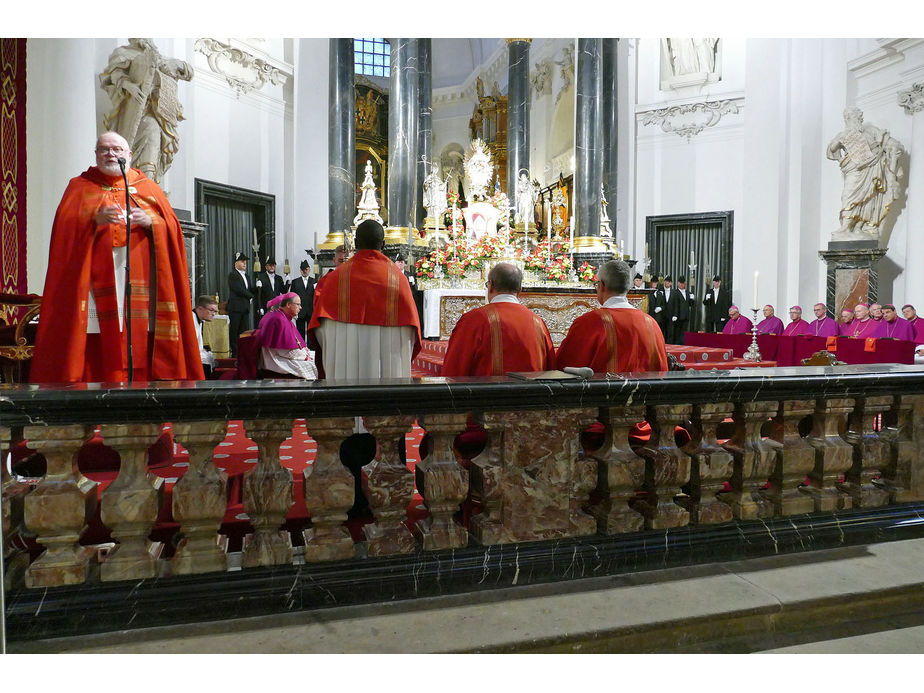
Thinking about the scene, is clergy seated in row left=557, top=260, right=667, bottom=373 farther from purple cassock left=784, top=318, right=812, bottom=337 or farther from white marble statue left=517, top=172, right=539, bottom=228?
white marble statue left=517, top=172, right=539, bottom=228

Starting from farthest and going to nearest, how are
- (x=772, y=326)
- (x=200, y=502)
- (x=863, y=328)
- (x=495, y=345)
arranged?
1. (x=772, y=326)
2. (x=863, y=328)
3. (x=495, y=345)
4. (x=200, y=502)

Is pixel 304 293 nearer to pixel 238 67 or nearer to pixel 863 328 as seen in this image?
pixel 238 67

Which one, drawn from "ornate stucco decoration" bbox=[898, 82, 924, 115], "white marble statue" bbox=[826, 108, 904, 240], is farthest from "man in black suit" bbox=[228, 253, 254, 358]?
"ornate stucco decoration" bbox=[898, 82, 924, 115]

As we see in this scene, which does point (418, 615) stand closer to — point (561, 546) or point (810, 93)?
point (561, 546)

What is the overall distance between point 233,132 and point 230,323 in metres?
4.51

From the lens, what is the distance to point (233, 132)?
13.6m

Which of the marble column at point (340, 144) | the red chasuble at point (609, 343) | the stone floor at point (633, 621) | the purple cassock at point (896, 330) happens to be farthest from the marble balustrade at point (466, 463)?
the marble column at point (340, 144)

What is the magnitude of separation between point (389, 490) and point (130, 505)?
32.4 inches

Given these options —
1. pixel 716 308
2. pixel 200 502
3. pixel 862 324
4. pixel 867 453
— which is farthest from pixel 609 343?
pixel 716 308

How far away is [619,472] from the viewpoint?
2486 mm

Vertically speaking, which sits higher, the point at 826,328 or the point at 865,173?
the point at 865,173

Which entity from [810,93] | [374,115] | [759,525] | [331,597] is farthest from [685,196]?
[331,597]

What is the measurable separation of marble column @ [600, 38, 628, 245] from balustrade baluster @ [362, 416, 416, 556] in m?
13.0

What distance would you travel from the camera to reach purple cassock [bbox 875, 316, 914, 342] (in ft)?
34.3
